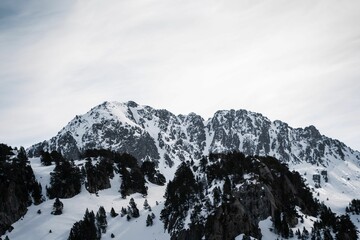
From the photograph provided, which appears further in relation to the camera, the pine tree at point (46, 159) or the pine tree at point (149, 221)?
the pine tree at point (46, 159)

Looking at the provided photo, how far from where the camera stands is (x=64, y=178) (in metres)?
166

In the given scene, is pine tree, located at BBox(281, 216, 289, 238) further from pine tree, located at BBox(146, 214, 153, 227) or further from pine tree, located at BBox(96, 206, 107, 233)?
pine tree, located at BBox(96, 206, 107, 233)

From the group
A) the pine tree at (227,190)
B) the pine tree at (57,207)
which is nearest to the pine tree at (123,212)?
the pine tree at (57,207)

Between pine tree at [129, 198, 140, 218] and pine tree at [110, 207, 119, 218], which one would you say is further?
pine tree at [129, 198, 140, 218]

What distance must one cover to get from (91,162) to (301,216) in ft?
339

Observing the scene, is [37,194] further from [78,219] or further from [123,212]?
[123,212]

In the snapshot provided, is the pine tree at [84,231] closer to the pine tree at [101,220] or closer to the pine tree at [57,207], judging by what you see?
the pine tree at [101,220]

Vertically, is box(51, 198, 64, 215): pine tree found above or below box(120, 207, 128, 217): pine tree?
above

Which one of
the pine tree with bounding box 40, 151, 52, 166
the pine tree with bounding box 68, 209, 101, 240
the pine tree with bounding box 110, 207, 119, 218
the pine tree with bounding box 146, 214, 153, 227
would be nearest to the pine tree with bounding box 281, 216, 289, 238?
the pine tree with bounding box 146, 214, 153, 227

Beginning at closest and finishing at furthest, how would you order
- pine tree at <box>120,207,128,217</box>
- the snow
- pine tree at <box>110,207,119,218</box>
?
the snow
pine tree at <box>110,207,119,218</box>
pine tree at <box>120,207,128,217</box>

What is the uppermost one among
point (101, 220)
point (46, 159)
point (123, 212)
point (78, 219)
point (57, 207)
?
point (46, 159)

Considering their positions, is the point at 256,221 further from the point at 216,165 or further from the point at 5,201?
the point at 5,201

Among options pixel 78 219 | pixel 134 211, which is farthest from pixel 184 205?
pixel 78 219

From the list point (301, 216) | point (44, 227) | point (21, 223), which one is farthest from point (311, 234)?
point (21, 223)
